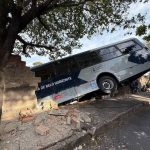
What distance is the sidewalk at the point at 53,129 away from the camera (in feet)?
23.5

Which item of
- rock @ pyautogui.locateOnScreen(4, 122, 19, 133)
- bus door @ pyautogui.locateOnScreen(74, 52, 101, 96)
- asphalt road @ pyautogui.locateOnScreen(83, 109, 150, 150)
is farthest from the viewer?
bus door @ pyautogui.locateOnScreen(74, 52, 101, 96)

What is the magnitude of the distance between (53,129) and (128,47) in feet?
28.3

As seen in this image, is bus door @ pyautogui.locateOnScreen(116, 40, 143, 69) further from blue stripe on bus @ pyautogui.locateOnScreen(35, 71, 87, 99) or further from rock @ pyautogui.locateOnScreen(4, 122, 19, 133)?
rock @ pyautogui.locateOnScreen(4, 122, 19, 133)

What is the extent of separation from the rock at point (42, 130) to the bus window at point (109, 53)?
777cm

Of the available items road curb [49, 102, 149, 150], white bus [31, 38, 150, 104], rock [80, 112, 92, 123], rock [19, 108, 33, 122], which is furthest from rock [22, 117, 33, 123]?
white bus [31, 38, 150, 104]

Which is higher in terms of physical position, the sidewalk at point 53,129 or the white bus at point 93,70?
the white bus at point 93,70

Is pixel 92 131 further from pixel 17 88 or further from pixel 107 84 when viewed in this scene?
pixel 107 84

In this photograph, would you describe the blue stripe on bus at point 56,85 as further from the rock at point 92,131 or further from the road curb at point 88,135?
the rock at point 92,131

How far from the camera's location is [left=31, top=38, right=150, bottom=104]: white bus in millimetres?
14766

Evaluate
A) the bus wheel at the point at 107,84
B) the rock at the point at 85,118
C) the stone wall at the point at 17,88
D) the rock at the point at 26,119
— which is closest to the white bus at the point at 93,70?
the bus wheel at the point at 107,84

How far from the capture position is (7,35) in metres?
9.02

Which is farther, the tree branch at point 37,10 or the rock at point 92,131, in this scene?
the tree branch at point 37,10

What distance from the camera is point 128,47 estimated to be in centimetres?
1570

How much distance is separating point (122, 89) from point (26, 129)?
971cm
